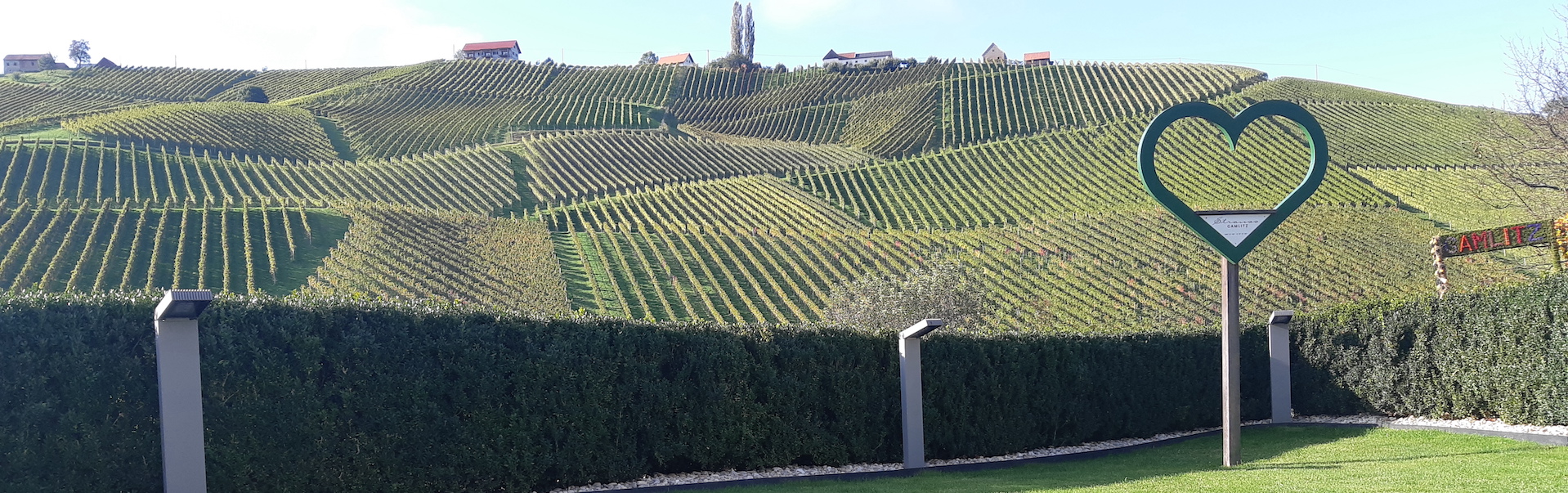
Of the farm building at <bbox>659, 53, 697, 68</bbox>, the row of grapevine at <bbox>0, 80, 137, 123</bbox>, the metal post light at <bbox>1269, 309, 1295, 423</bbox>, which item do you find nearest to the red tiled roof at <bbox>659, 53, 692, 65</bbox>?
the farm building at <bbox>659, 53, 697, 68</bbox>

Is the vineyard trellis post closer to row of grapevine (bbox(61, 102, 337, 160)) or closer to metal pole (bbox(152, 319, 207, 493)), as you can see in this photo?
metal pole (bbox(152, 319, 207, 493))

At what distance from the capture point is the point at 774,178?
162 feet

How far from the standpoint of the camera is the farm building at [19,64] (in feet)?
311

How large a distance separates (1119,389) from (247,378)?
34.0ft

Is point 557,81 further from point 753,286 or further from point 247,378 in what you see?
point 247,378

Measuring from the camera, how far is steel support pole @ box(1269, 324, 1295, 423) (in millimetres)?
14430

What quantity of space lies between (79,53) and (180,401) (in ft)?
415

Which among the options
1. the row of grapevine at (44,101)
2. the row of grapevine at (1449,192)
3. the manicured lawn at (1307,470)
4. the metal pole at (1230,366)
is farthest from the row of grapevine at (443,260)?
the row of grapevine at (44,101)

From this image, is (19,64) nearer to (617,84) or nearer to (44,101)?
(44,101)

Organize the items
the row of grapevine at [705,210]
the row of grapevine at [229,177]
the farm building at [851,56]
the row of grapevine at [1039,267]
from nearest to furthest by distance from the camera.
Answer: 1. the row of grapevine at [1039,267]
2. the row of grapevine at [229,177]
3. the row of grapevine at [705,210]
4. the farm building at [851,56]

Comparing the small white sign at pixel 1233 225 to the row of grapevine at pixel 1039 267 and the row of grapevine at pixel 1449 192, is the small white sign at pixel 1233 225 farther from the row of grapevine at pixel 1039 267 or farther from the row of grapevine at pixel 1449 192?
the row of grapevine at pixel 1449 192

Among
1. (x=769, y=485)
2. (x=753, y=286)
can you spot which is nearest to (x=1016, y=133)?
(x=753, y=286)

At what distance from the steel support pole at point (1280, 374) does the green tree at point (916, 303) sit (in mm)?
7257

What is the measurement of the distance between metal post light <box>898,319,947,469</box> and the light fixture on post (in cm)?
672
